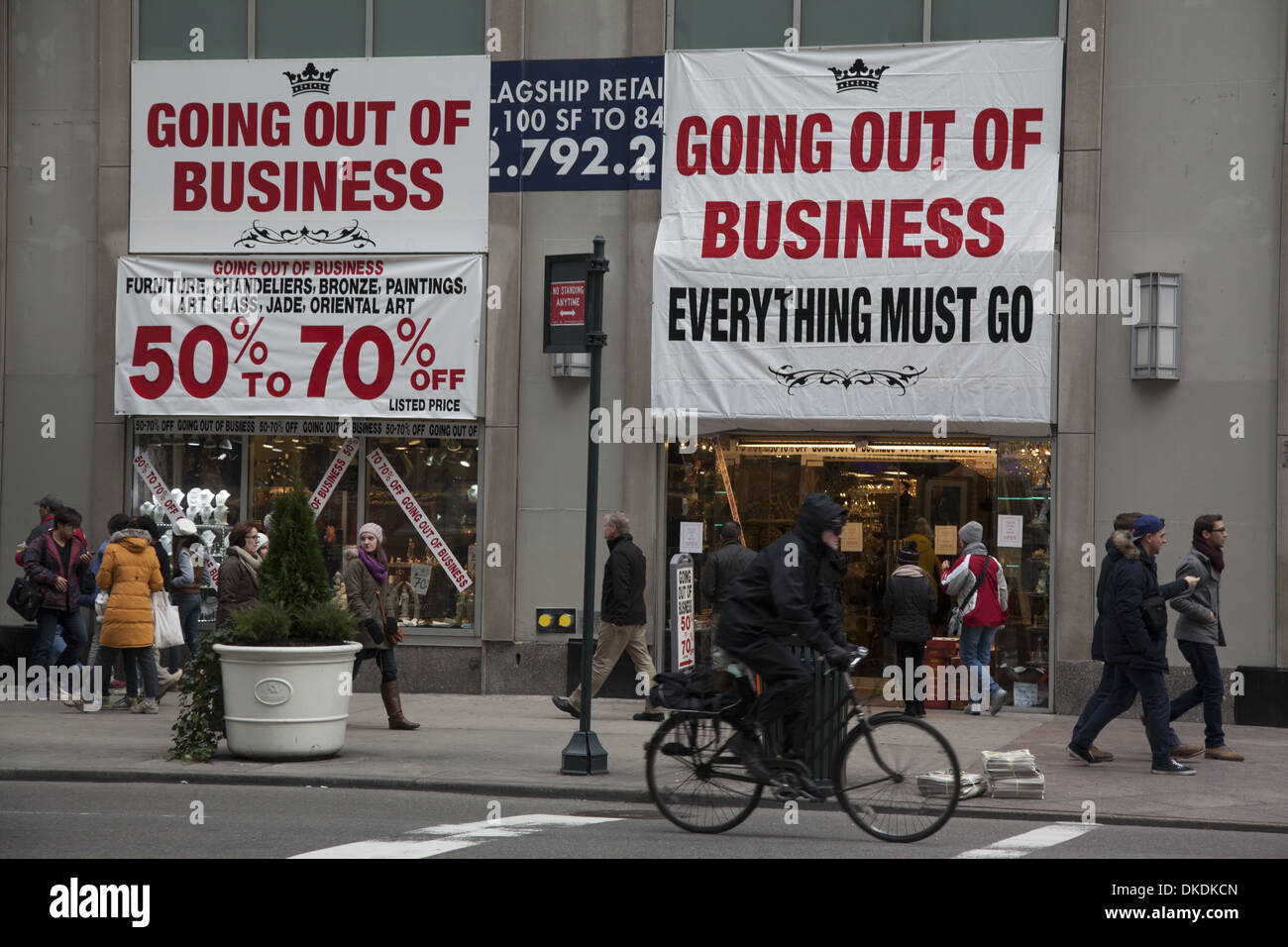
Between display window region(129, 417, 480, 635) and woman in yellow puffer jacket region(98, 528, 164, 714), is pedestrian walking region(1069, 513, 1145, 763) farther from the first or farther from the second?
woman in yellow puffer jacket region(98, 528, 164, 714)

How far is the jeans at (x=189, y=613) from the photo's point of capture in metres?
A: 15.4

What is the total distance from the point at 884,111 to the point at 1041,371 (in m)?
3.22

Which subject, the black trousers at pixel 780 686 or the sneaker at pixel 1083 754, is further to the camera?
the sneaker at pixel 1083 754

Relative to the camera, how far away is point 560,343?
11.1 m

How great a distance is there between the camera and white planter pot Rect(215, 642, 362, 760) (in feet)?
36.4

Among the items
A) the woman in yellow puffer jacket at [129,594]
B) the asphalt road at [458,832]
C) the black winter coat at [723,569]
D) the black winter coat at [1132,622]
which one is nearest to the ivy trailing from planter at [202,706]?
the asphalt road at [458,832]

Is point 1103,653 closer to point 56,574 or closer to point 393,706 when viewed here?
point 393,706

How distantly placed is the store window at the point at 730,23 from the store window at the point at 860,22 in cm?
26

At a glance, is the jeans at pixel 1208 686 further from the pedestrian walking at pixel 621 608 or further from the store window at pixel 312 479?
the store window at pixel 312 479

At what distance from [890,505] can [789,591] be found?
291 inches

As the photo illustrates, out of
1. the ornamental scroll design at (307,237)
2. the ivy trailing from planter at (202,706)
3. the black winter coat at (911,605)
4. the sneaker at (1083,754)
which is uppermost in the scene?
the ornamental scroll design at (307,237)

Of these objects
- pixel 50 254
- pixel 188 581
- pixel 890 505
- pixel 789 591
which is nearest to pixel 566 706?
pixel 890 505

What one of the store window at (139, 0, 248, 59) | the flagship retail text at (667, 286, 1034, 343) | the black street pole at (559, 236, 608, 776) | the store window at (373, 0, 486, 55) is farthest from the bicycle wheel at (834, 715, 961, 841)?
the store window at (139, 0, 248, 59)

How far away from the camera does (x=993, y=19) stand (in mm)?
15016
